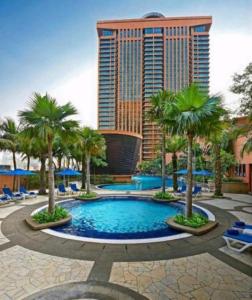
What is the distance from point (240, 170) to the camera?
2056 centimetres

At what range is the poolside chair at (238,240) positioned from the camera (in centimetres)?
527

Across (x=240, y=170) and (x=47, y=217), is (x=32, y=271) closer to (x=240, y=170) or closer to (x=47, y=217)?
(x=47, y=217)

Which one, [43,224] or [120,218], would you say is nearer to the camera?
[43,224]

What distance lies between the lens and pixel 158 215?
10820mm

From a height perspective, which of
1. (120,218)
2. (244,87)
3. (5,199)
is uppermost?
(244,87)

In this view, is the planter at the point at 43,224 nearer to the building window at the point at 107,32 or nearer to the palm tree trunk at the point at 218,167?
the palm tree trunk at the point at 218,167

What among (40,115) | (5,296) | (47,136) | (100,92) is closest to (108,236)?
(5,296)

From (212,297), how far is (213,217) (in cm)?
614

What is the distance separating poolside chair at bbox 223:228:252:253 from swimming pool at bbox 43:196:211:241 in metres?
2.02

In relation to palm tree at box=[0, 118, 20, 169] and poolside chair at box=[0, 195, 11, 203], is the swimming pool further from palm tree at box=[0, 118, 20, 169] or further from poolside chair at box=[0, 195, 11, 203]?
palm tree at box=[0, 118, 20, 169]

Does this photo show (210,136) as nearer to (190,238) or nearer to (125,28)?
(190,238)

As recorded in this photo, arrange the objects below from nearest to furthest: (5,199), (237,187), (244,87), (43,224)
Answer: (43,224), (244,87), (5,199), (237,187)

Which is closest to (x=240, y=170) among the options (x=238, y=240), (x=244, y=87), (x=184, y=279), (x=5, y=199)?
(x=244, y=87)

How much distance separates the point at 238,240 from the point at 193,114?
4.30 meters
